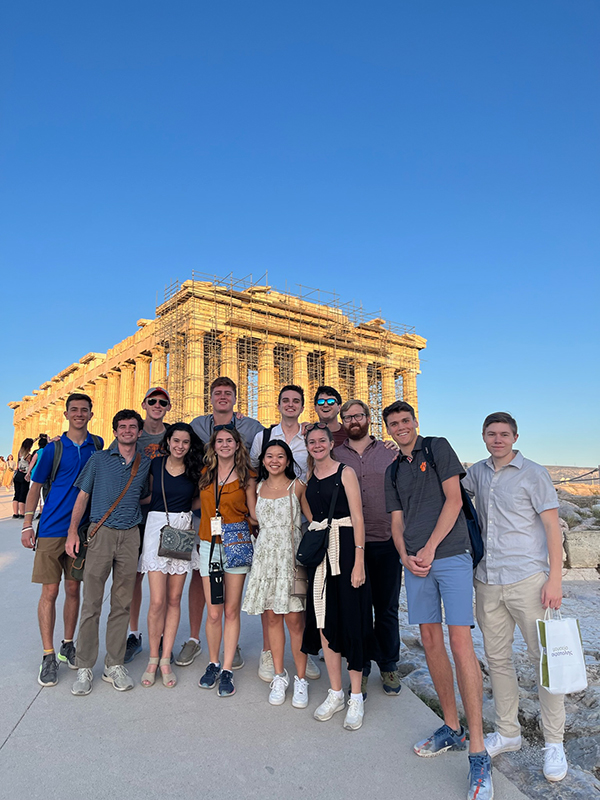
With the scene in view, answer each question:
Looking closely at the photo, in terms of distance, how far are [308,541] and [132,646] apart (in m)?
2.20

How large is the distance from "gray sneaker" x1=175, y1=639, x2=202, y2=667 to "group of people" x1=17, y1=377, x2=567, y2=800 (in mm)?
18

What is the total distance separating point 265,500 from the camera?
396 cm

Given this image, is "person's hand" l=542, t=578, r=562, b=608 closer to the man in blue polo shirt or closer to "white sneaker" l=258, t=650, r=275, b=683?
"white sneaker" l=258, t=650, r=275, b=683

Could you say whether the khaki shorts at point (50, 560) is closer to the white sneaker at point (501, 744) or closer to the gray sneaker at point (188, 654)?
the gray sneaker at point (188, 654)

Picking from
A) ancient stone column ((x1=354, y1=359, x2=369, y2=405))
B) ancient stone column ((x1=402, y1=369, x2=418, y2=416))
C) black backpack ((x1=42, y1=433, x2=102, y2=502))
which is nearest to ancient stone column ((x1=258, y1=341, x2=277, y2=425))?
ancient stone column ((x1=354, y1=359, x2=369, y2=405))

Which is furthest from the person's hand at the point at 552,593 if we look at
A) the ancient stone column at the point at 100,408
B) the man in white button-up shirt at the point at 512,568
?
the ancient stone column at the point at 100,408

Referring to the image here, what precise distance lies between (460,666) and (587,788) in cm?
83

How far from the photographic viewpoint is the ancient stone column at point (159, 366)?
2858cm

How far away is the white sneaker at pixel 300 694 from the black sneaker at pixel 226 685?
465mm

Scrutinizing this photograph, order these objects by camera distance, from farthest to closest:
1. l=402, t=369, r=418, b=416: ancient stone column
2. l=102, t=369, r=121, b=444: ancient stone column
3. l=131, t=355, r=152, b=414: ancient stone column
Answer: l=402, t=369, r=418, b=416: ancient stone column, l=102, t=369, r=121, b=444: ancient stone column, l=131, t=355, r=152, b=414: ancient stone column

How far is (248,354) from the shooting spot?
30422 millimetres

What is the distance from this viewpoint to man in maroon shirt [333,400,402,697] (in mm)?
4016

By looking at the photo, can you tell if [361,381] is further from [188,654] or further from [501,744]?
[501,744]

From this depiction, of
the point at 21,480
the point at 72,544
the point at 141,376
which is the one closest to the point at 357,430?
the point at 72,544
